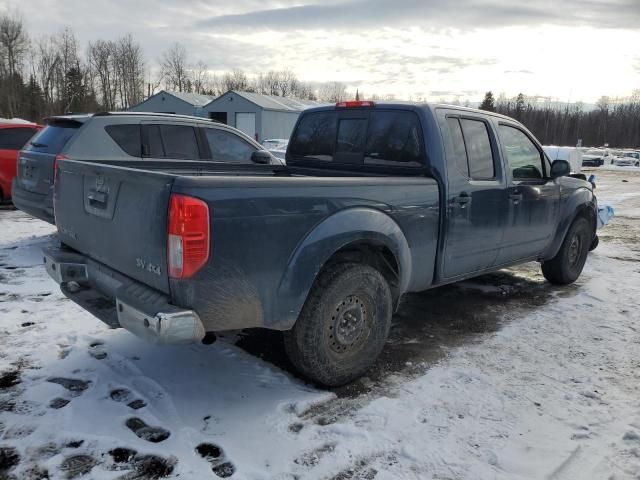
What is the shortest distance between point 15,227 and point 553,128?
10510 centimetres

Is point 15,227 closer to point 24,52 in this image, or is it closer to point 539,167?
point 539,167

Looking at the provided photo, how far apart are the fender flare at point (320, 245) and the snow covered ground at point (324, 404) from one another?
695 mm

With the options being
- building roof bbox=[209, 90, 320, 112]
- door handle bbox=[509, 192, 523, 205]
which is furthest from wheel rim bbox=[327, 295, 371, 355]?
building roof bbox=[209, 90, 320, 112]

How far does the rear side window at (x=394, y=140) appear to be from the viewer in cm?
420

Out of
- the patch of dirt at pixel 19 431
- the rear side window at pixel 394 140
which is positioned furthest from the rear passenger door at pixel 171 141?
the patch of dirt at pixel 19 431

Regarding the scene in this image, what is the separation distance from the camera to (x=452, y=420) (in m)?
3.15

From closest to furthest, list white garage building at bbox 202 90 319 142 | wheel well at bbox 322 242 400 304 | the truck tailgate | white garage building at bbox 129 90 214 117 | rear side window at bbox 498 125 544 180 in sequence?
the truck tailgate, wheel well at bbox 322 242 400 304, rear side window at bbox 498 125 544 180, white garage building at bbox 202 90 319 142, white garage building at bbox 129 90 214 117

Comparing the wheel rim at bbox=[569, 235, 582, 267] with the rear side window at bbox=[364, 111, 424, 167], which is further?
the wheel rim at bbox=[569, 235, 582, 267]

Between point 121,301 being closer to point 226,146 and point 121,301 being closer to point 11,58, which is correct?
point 226,146

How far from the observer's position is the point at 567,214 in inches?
229

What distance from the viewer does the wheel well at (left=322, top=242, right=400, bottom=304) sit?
3443mm

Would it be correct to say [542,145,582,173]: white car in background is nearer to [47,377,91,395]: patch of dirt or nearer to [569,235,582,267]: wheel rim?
[569,235,582,267]: wheel rim

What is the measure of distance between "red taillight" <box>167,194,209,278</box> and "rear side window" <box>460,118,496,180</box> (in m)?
2.65

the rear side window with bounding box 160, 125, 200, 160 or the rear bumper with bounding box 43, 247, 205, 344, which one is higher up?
the rear side window with bounding box 160, 125, 200, 160
